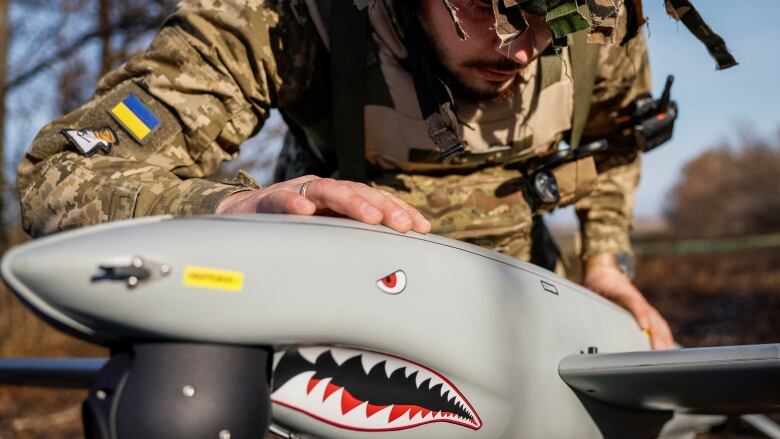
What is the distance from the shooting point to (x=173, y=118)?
1793mm

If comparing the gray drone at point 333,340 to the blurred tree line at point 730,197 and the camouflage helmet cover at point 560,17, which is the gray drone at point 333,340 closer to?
the camouflage helmet cover at point 560,17

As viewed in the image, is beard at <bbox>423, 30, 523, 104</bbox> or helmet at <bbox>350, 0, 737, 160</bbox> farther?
beard at <bbox>423, 30, 523, 104</bbox>

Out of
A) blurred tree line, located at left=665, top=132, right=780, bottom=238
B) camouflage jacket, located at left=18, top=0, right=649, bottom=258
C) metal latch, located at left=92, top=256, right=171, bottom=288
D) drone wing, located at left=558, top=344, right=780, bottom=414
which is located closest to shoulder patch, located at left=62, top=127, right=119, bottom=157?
camouflage jacket, located at left=18, top=0, right=649, bottom=258

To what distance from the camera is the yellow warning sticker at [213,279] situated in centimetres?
108

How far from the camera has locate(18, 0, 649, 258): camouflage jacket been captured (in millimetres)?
1548

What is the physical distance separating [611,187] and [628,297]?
54 cm

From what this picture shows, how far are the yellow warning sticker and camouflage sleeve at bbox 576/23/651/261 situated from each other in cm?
181

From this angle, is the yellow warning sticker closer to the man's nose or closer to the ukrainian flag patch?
the ukrainian flag patch

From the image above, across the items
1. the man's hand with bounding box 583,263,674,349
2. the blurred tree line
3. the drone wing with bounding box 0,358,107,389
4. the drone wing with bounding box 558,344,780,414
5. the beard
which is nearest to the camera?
the drone wing with bounding box 558,344,780,414

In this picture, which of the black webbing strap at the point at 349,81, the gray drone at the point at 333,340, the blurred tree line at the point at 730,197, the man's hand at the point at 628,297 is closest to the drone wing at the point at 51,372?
the black webbing strap at the point at 349,81

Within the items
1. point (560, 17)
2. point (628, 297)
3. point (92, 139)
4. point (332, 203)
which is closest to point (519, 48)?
point (560, 17)

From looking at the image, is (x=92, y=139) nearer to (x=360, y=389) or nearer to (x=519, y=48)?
(x=360, y=389)

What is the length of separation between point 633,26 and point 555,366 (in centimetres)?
90

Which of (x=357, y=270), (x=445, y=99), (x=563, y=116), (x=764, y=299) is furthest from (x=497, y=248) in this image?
(x=764, y=299)
